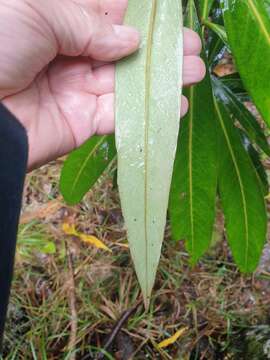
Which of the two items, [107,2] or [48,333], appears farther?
[48,333]

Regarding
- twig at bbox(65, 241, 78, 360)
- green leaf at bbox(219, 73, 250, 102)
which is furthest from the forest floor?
green leaf at bbox(219, 73, 250, 102)

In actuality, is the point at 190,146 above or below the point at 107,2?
below

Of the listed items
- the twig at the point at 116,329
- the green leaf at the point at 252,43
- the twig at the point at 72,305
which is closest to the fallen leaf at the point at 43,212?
the twig at the point at 72,305

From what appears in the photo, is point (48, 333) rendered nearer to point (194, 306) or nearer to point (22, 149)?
point (194, 306)

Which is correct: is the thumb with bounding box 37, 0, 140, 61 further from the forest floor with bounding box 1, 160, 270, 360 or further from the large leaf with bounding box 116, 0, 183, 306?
the forest floor with bounding box 1, 160, 270, 360

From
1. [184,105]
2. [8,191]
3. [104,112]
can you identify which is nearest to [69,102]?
[104,112]

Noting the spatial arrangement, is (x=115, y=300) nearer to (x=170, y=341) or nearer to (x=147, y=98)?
(x=170, y=341)

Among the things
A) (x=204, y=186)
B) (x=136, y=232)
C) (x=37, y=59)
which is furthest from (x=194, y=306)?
(x=37, y=59)

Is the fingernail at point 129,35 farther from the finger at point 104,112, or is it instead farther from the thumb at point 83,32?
the finger at point 104,112
